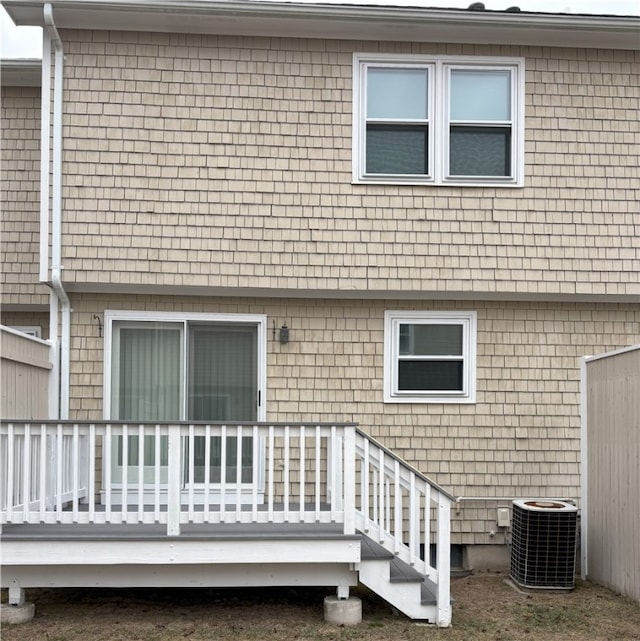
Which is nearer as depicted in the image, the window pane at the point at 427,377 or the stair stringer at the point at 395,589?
the stair stringer at the point at 395,589

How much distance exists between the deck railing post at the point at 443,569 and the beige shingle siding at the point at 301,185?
8.08ft

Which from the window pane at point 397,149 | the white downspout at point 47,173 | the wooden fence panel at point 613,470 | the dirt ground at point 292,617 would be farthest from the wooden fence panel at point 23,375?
the wooden fence panel at point 613,470

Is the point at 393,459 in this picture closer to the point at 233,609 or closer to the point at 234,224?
the point at 233,609

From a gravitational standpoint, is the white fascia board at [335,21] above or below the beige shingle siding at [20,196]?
above

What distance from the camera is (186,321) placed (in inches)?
309

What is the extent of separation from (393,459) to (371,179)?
3.02 metres

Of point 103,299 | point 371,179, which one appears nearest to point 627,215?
point 371,179

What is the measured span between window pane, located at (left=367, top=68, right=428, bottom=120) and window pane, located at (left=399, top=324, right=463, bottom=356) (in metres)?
2.16

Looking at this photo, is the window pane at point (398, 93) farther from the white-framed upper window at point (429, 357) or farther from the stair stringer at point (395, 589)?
the stair stringer at point (395, 589)

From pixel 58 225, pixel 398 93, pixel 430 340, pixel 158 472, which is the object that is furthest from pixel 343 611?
pixel 398 93

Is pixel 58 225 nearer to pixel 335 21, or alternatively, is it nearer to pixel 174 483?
pixel 174 483

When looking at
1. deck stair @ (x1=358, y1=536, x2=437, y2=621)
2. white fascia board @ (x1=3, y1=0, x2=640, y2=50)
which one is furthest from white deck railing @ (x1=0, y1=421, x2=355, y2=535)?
white fascia board @ (x1=3, y1=0, x2=640, y2=50)

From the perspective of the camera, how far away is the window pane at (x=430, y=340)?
318 inches

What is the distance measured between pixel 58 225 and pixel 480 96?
444cm
